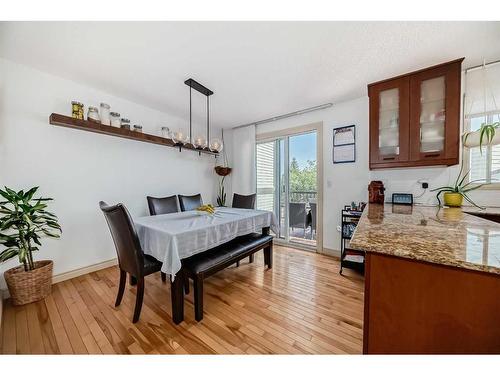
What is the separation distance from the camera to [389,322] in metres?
0.79

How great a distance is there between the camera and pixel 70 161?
2.28m

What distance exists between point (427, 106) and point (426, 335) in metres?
2.21

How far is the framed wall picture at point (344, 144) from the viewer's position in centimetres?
281

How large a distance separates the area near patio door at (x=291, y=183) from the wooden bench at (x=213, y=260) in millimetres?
1365

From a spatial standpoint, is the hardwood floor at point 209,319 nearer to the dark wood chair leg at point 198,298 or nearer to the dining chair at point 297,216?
the dark wood chair leg at point 198,298

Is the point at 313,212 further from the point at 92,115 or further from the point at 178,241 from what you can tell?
the point at 92,115

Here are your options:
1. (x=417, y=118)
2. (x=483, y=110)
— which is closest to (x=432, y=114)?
(x=417, y=118)

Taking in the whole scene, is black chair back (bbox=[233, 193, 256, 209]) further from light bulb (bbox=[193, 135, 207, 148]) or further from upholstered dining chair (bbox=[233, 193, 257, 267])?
light bulb (bbox=[193, 135, 207, 148])

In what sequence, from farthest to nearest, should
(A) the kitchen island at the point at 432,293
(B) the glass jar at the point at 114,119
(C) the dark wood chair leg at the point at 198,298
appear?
(B) the glass jar at the point at 114,119 → (C) the dark wood chair leg at the point at 198,298 → (A) the kitchen island at the point at 432,293

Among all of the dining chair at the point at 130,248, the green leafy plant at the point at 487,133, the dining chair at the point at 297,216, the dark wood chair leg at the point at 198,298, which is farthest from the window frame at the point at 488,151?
the dining chair at the point at 130,248

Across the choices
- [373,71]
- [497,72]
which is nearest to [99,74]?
[373,71]

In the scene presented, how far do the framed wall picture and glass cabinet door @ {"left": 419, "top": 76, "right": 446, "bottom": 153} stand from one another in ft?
2.84

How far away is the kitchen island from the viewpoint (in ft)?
2.08

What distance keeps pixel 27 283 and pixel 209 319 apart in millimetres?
1745
